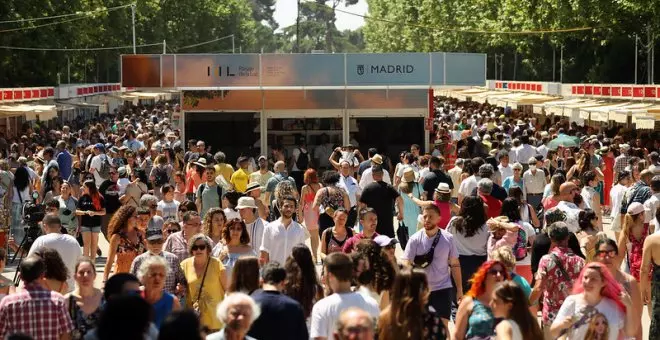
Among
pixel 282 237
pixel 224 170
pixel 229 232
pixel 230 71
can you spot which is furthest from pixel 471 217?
pixel 230 71

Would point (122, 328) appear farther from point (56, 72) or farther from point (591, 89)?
point (56, 72)

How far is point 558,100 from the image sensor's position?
169 ft

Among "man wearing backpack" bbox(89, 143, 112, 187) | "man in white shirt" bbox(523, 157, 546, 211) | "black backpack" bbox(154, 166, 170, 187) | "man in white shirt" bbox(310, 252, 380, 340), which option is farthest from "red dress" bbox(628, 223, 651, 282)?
"man wearing backpack" bbox(89, 143, 112, 187)

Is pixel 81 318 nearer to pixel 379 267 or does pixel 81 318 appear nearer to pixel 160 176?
pixel 379 267

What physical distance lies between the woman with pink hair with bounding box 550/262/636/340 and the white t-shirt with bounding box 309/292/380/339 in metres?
1.22

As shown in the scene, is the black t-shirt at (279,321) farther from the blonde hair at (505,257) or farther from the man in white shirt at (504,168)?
the man in white shirt at (504,168)

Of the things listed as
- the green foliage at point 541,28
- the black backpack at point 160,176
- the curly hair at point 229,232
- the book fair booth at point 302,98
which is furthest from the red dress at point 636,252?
the green foliage at point 541,28

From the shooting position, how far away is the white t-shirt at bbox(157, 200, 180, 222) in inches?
641

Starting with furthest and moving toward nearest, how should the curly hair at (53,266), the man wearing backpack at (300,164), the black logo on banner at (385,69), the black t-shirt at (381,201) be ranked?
the black logo on banner at (385,69)
the man wearing backpack at (300,164)
the black t-shirt at (381,201)
the curly hair at (53,266)

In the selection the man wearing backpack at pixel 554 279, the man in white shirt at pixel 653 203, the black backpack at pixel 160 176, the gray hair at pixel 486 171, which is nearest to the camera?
the man wearing backpack at pixel 554 279

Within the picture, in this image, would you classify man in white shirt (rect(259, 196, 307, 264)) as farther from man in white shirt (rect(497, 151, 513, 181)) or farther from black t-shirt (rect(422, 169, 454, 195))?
man in white shirt (rect(497, 151, 513, 181))

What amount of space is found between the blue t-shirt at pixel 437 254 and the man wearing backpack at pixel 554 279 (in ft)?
3.75

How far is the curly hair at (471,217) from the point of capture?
12805 millimetres

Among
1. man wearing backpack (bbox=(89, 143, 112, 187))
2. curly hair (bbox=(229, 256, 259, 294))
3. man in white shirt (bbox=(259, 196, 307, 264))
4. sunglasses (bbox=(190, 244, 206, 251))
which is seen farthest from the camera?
man wearing backpack (bbox=(89, 143, 112, 187))
